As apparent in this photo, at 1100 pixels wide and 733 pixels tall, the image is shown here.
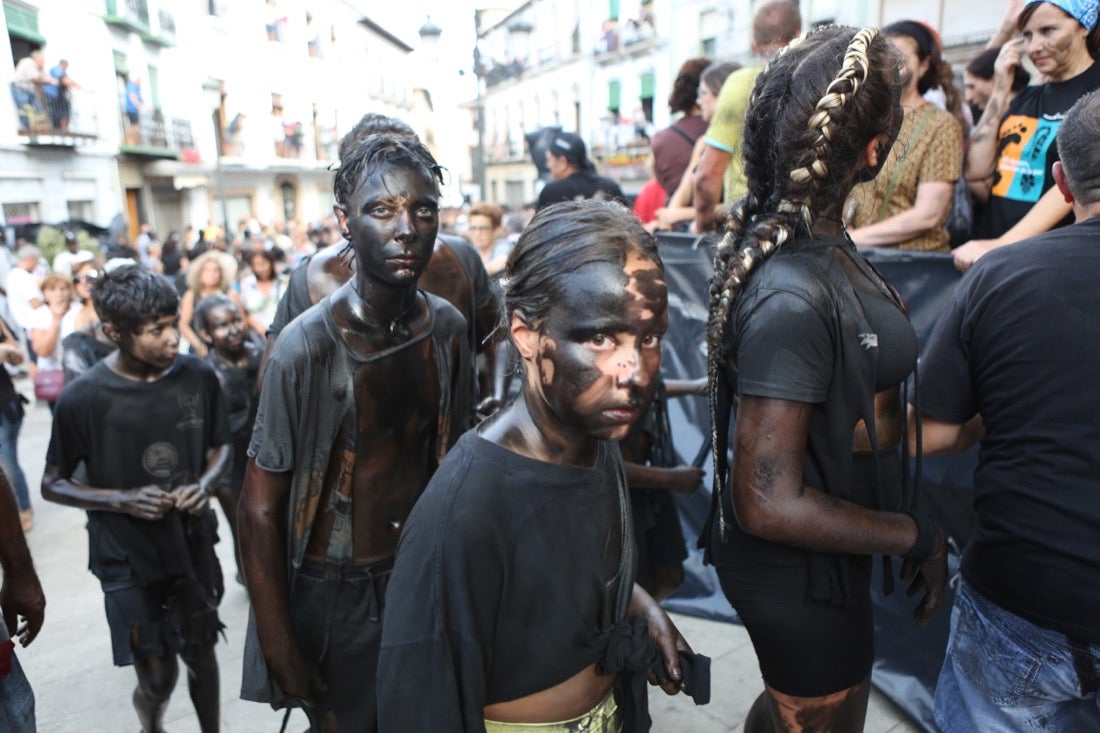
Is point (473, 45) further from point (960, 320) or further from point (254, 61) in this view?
point (254, 61)

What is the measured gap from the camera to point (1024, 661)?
1857 mm

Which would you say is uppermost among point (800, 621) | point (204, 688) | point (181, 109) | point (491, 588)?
point (181, 109)

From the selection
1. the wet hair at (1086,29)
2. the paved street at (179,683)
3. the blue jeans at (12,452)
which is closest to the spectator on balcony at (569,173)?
the wet hair at (1086,29)

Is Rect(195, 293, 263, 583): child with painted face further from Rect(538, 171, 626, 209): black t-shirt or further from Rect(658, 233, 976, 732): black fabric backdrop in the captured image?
Rect(658, 233, 976, 732): black fabric backdrop

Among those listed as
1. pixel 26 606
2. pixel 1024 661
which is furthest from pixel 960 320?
pixel 26 606

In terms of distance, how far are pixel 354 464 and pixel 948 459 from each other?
2.29 meters

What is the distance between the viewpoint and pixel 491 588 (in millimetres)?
1333

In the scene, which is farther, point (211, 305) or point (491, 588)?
point (211, 305)

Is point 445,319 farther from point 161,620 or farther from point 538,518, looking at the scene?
point 161,620

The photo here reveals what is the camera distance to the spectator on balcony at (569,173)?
15.7 feet

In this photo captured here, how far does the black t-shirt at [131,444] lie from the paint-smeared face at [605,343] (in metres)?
2.23

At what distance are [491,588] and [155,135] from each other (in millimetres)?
25191

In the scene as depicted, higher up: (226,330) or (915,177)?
(915,177)

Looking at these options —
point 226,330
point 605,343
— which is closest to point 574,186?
point 226,330
